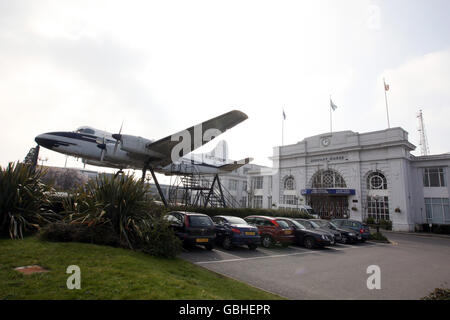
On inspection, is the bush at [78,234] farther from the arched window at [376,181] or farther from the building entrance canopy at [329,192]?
the arched window at [376,181]

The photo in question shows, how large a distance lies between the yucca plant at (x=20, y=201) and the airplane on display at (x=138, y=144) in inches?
135

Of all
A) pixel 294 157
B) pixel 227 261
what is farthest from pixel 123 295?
pixel 294 157

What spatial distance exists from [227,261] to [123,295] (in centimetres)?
516

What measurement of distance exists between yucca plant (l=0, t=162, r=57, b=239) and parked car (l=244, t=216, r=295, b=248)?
9.47 m

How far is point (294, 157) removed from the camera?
135 ft

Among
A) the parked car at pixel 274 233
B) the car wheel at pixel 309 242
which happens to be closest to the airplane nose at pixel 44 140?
the parked car at pixel 274 233

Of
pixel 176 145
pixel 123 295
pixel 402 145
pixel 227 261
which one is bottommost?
pixel 227 261

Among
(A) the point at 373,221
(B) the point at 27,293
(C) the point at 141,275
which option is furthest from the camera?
(A) the point at 373,221

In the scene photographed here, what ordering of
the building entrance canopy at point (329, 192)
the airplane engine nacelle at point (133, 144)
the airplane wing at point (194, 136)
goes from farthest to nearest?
the building entrance canopy at point (329, 192) < the airplane engine nacelle at point (133, 144) < the airplane wing at point (194, 136)

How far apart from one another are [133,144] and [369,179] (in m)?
32.1

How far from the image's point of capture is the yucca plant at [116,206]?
7469 mm

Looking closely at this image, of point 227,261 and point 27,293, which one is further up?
point 27,293
